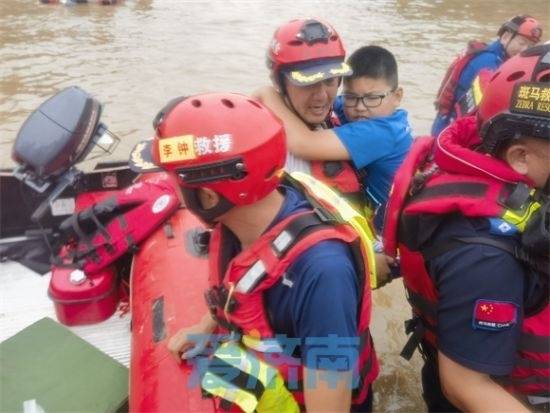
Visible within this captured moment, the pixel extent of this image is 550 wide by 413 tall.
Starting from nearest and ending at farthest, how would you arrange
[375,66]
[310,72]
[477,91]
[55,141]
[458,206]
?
[458,206]
[310,72]
[375,66]
[55,141]
[477,91]

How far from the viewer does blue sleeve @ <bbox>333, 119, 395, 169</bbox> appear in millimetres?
2336

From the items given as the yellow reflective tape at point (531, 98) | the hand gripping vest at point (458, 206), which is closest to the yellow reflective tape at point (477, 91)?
the hand gripping vest at point (458, 206)

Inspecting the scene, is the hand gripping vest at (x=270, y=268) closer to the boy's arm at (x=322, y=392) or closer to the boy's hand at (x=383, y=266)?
the boy's arm at (x=322, y=392)

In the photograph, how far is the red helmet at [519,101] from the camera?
1.40 metres

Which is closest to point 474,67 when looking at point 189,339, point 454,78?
point 454,78

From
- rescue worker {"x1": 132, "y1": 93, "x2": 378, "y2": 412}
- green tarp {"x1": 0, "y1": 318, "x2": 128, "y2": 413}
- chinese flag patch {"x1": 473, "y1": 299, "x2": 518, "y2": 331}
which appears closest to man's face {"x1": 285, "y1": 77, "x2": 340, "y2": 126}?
rescue worker {"x1": 132, "y1": 93, "x2": 378, "y2": 412}

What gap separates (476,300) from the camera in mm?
1438

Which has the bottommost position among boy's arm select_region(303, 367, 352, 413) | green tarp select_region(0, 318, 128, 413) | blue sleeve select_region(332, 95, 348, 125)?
green tarp select_region(0, 318, 128, 413)

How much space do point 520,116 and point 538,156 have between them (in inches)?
5.0

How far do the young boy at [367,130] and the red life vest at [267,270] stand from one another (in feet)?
2.57

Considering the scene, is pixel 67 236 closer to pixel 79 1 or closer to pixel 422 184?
pixel 422 184

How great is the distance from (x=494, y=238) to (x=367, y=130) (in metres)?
1.02

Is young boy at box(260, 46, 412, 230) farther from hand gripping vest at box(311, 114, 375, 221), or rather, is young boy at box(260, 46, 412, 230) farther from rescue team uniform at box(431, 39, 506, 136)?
rescue team uniform at box(431, 39, 506, 136)

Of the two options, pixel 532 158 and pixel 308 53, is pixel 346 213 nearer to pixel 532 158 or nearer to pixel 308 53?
pixel 532 158
